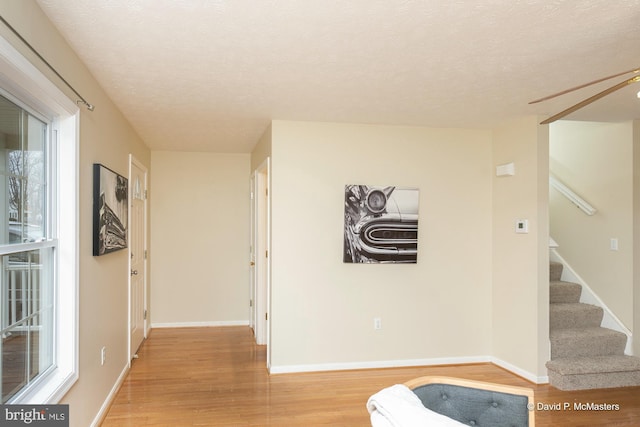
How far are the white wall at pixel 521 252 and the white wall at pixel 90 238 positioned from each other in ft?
11.7

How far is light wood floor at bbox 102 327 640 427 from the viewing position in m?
3.09

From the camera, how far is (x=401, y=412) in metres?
1.48

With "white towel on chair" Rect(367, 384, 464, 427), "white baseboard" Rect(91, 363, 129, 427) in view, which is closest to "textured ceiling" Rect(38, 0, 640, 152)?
"white towel on chair" Rect(367, 384, 464, 427)

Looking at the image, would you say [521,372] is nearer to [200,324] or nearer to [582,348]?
[582,348]

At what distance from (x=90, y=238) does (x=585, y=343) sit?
4.29m

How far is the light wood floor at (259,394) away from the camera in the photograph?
309 centimetres

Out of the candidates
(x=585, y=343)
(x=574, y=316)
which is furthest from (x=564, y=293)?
(x=585, y=343)

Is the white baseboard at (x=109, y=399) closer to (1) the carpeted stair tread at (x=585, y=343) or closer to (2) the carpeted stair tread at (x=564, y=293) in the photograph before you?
(1) the carpeted stair tread at (x=585, y=343)

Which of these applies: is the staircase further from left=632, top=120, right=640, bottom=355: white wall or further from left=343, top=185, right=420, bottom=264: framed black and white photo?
left=343, top=185, right=420, bottom=264: framed black and white photo

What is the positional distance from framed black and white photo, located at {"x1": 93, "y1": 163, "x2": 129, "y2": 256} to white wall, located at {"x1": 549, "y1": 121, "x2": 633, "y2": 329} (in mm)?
4591

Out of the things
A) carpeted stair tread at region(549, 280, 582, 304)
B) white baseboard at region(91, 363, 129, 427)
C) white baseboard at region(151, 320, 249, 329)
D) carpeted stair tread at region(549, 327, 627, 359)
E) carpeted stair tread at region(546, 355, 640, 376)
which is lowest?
white baseboard at region(151, 320, 249, 329)

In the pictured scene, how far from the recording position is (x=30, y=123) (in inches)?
83.8

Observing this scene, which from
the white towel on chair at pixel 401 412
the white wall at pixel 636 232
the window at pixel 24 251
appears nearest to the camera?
the white towel on chair at pixel 401 412

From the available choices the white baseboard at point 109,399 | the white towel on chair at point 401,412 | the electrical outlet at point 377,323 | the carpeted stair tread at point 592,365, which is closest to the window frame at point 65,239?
the white baseboard at point 109,399
